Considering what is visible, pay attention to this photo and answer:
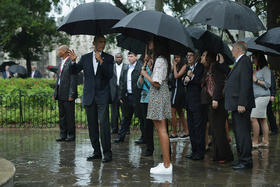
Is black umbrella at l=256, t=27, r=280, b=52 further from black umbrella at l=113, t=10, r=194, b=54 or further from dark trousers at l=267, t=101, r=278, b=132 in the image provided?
dark trousers at l=267, t=101, r=278, b=132

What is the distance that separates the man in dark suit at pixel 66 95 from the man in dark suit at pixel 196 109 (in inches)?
127

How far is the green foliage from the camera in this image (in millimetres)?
32750

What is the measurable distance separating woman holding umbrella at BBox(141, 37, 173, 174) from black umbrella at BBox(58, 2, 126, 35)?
1.25 m

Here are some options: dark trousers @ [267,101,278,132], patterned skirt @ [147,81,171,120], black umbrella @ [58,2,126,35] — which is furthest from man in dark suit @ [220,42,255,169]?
dark trousers @ [267,101,278,132]

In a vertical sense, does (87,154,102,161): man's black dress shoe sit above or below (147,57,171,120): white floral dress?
below

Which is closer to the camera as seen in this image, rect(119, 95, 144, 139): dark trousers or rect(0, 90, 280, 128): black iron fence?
rect(119, 95, 144, 139): dark trousers

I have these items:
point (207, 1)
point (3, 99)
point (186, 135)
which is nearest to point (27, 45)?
point (3, 99)

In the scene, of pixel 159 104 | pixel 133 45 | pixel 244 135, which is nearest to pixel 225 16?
pixel 159 104

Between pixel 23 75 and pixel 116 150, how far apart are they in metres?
16.6

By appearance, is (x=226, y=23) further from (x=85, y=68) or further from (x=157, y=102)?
(x=85, y=68)

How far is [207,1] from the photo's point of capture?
289 inches

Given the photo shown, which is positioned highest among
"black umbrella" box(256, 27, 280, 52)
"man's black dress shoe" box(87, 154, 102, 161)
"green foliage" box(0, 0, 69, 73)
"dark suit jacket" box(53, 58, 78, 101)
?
"green foliage" box(0, 0, 69, 73)

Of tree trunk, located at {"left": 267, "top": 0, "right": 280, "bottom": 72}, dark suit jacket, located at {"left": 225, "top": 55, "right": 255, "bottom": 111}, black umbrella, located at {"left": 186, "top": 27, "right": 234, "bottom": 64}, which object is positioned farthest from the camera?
tree trunk, located at {"left": 267, "top": 0, "right": 280, "bottom": 72}

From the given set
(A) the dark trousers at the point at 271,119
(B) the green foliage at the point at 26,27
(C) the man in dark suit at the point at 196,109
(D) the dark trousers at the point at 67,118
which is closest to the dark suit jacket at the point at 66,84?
(D) the dark trousers at the point at 67,118
